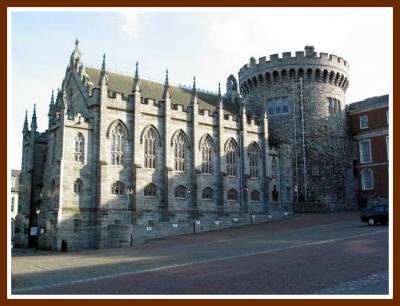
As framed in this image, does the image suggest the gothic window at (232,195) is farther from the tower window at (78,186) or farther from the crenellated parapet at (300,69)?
the tower window at (78,186)

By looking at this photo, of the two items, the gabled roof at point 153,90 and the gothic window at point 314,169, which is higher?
the gabled roof at point 153,90

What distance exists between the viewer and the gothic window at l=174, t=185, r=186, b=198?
46000mm

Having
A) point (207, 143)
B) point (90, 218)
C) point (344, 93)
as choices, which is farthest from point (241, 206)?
point (344, 93)

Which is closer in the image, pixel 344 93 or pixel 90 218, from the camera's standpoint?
pixel 90 218

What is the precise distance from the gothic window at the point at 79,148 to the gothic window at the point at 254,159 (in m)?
20.3

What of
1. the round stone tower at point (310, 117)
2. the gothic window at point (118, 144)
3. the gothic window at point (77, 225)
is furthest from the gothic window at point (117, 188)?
the round stone tower at point (310, 117)

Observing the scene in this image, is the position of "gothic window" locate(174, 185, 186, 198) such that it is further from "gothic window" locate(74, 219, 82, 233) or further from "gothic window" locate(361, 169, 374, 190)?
"gothic window" locate(361, 169, 374, 190)

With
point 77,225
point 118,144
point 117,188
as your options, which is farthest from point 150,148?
point 77,225

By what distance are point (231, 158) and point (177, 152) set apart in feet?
24.4

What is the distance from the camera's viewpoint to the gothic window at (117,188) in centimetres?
4162

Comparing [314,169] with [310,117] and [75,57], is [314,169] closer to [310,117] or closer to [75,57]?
[310,117]

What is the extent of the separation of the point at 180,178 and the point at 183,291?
31.6 meters

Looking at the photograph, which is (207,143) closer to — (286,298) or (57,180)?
(57,180)

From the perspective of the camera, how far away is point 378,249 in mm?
22375
